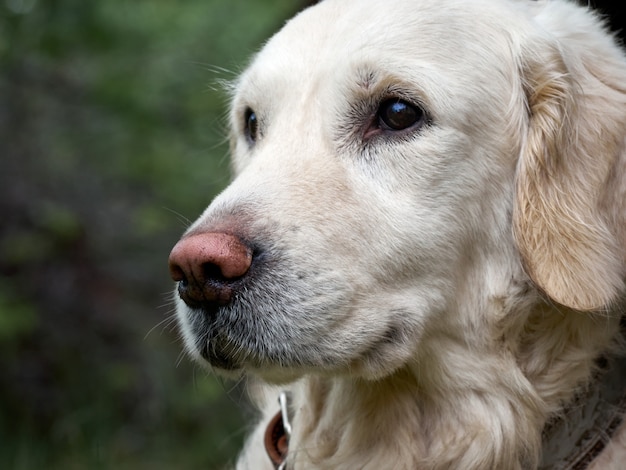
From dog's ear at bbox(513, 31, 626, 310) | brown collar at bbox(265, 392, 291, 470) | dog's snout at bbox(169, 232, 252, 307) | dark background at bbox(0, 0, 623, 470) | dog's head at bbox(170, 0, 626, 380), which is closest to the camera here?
dog's snout at bbox(169, 232, 252, 307)

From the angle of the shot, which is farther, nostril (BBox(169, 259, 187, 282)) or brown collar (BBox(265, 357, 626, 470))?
brown collar (BBox(265, 357, 626, 470))

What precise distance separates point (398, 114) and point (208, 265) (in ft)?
2.58

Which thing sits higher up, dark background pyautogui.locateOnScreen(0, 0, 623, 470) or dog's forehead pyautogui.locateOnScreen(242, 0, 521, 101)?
dog's forehead pyautogui.locateOnScreen(242, 0, 521, 101)

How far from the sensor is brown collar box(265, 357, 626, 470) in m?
2.64

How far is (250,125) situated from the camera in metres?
Answer: 3.20

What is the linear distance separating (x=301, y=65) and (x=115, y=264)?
4017 mm

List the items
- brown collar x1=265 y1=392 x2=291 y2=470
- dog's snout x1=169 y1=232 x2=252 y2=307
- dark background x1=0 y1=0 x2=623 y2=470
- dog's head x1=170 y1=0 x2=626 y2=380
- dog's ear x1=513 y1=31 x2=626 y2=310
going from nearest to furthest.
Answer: dog's snout x1=169 y1=232 x2=252 y2=307 → dog's head x1=170 y1=0 x2=626 y2=380 → dog's ear x1=513 y1=31 x2=626 y2=310 → brown collar x1=265 y1=392 x2=291 y2=470 → dark background x1=0 y1=0 x2=623 y2=470

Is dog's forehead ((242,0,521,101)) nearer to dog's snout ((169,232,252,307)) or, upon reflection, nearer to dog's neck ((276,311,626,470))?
dog's snout ((169,232,252,307))

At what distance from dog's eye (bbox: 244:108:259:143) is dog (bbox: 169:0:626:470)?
0.28 m

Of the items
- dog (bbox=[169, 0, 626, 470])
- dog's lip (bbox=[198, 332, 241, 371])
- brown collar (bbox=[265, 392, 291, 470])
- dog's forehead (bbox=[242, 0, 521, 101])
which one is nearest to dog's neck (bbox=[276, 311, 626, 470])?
dog (bbox=[169, 0, 626, 470])

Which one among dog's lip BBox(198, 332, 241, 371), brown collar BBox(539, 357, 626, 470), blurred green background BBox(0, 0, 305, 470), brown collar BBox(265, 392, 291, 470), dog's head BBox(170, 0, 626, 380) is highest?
dog's head BBox(170, 0, 626, 380)

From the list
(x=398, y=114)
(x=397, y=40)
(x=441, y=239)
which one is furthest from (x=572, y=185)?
(x=397, y=40)

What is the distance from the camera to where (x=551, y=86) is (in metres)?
2.73

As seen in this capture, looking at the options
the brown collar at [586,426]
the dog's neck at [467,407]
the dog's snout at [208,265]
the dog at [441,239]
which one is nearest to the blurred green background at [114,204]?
the dog's neck at [467,407]
